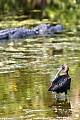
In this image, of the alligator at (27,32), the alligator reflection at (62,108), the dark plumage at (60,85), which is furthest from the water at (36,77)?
the alligator at (27,32)

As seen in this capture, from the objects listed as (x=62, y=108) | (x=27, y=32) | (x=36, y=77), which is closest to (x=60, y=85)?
(x=62, y=108)

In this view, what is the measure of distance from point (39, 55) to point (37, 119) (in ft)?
29.4

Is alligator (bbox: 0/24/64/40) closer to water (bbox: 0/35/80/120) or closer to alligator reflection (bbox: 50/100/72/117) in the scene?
water (bbox: 0/35/80/120)

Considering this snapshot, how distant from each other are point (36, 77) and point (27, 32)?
34.2ft

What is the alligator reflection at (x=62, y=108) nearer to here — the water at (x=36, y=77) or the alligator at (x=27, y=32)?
the water at (x=36, y=77)

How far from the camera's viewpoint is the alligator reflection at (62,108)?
11.0 meters

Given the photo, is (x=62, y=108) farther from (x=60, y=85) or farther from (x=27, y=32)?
(x=27, y=32)

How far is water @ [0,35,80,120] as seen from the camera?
11.3 m

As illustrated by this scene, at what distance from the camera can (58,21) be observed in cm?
3147

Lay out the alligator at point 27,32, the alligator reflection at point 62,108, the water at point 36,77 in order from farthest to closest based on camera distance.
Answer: the alligator at point 27,32 → the water at point 36,77 → the alligator reflection at point 62,108

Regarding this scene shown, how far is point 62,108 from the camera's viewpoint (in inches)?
458

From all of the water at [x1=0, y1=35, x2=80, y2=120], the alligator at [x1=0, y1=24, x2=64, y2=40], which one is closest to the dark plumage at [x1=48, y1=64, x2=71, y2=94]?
the water at [x1=0, y1=35, x2=80, y2=120]

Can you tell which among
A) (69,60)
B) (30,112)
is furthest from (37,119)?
(69,60)

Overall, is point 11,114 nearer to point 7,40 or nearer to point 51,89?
point 51,89
